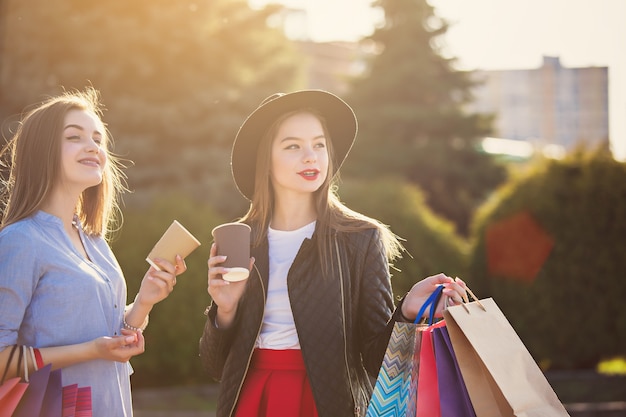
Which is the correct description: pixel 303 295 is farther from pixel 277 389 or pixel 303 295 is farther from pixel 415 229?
pixel 415 229

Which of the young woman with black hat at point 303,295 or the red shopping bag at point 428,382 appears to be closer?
the red shopping bag at point 428,382

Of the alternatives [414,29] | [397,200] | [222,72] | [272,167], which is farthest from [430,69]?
[272,167]

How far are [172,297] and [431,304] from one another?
6758 millimetres

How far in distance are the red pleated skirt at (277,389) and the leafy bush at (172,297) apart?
20.1 feet

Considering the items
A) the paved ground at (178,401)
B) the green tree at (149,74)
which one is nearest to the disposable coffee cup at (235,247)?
the paved ground at (178,401)

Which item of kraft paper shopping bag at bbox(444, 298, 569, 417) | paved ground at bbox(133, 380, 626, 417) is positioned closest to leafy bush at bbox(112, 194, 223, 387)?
paved ground at bbox(133, 380, 626, 417)

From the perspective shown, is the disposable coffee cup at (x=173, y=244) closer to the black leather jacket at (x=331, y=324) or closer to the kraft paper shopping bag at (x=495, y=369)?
the black leather jacket at (x=331, y=324)

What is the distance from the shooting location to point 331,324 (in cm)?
312

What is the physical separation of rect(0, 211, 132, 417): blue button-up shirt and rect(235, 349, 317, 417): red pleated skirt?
51 cm

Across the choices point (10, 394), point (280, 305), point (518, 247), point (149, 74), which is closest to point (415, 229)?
point (518, 247)

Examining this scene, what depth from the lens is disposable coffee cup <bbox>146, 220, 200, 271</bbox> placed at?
292cm

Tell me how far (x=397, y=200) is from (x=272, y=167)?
7051mm

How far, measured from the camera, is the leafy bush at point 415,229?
32.7 ft

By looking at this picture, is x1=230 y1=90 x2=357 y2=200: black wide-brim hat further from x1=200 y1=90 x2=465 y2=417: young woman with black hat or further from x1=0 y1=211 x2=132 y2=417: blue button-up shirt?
x1=0 y1=211 x2=132 y2=417: blue button-up shirt
